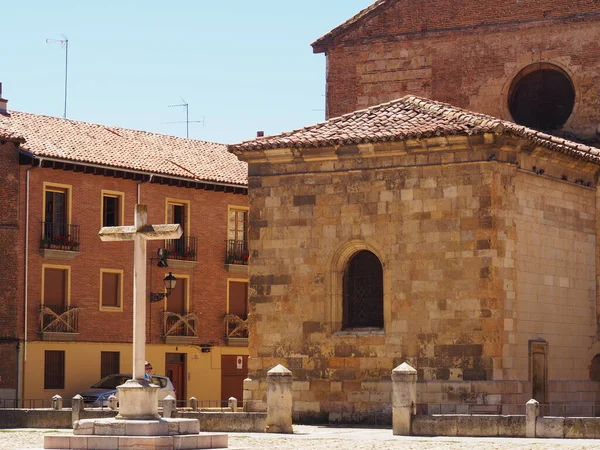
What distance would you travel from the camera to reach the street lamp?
39.1 m

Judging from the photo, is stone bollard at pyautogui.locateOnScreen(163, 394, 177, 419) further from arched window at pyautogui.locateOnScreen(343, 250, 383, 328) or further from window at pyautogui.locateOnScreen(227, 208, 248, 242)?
window at pyautogui.locateOnScreen(227, 208, 248, 242)

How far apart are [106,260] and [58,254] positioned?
6.43 feet

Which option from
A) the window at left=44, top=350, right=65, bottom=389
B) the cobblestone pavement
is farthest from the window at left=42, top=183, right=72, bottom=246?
the cobblestone pavement

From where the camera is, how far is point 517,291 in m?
28.1

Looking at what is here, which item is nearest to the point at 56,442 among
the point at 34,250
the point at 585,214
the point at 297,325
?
the point at 297,325

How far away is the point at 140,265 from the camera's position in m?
22.2

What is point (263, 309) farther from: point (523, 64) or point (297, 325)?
point (523, 64)

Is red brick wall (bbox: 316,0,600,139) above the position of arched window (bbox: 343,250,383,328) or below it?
above

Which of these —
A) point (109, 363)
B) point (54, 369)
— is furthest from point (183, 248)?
point (54, 369)

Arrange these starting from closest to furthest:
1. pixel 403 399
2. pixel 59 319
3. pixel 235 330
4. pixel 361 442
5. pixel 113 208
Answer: pixel 361 442, pixel 403 399, pixel 59 319, pixel 113 208, pixel 235 330

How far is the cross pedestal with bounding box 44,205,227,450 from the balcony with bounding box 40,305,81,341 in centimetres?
2023

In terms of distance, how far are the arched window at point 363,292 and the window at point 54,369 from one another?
1510cm

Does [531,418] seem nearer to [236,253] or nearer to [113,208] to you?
[113,208]

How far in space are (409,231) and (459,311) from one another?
1.94 metres
